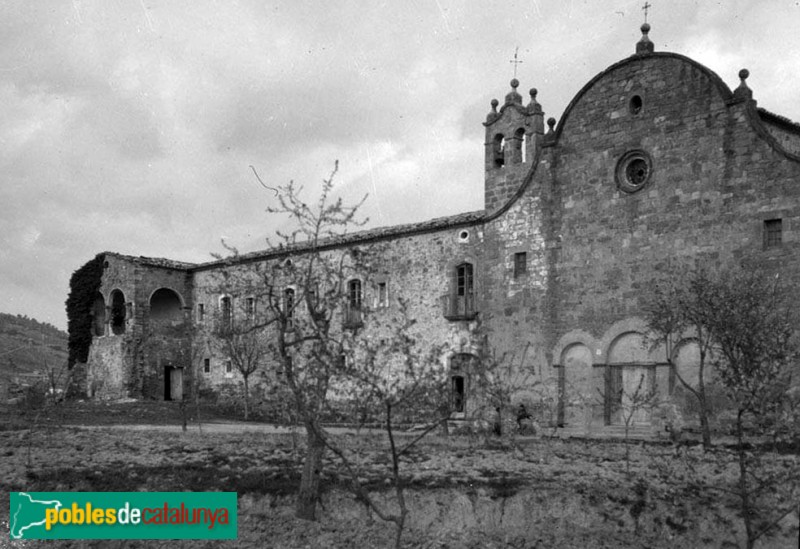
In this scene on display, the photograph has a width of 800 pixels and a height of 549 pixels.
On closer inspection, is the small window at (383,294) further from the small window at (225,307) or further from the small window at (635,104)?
the small window at (635,104)

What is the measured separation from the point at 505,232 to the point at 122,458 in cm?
1285

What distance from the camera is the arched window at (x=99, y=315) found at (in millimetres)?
39500

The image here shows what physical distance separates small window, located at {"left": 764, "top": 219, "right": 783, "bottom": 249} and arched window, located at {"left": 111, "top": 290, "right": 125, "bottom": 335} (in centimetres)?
2832

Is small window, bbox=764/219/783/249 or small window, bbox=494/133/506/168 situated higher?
small window, bbox=494/133/506/168

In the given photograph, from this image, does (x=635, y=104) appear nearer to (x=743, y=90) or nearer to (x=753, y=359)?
(x=743, y=90)

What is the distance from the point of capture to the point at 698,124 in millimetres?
20344

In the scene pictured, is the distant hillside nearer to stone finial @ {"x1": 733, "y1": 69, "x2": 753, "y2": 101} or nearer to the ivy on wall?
the ivy on wall

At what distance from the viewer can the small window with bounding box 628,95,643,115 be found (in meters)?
21.6

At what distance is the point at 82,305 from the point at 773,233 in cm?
3152

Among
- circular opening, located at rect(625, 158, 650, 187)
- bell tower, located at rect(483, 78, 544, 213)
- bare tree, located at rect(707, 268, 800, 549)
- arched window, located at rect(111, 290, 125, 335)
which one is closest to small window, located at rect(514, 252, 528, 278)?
bell tower, located at rect(483, 78, 544, 213)

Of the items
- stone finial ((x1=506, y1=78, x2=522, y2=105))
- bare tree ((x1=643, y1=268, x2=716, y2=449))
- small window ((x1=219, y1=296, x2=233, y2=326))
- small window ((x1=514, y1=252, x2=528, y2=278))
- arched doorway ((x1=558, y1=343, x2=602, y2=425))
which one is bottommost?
arched doorway ((x1=558, y1=343, x2=602, y2=425))

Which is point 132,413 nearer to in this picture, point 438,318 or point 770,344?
point 438,318

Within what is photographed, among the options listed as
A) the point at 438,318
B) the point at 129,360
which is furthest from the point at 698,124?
the point at 129,360

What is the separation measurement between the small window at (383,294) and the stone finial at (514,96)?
7348mm
